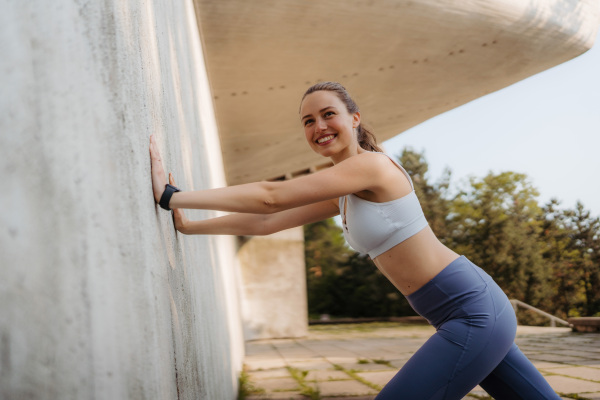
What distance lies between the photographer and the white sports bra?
5.81ft

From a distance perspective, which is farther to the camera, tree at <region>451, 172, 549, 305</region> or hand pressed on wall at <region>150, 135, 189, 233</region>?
tree at <region>451, 172, 549, 305</region>

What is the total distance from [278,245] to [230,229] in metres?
12.4

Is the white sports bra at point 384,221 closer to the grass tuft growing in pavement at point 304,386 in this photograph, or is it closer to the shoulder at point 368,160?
the shoulder at point 368,160

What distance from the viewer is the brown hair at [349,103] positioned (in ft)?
6.98

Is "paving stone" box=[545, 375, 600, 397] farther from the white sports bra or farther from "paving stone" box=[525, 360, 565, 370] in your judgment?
the white sports bra

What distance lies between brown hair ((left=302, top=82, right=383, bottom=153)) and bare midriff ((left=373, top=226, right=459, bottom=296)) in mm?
542

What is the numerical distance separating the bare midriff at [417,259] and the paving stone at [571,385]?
3166 millimetres

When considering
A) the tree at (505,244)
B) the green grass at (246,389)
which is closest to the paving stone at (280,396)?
the green grass at (246,389)

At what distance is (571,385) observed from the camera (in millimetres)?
4473

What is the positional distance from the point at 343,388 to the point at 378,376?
2.49ft

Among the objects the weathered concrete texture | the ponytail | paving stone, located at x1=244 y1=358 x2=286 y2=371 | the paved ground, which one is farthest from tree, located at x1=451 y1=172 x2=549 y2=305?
the ponytail

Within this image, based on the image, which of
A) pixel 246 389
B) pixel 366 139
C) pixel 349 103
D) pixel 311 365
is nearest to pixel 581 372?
pixel 311 365

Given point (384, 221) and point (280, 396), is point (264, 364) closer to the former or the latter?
point (280, 396)

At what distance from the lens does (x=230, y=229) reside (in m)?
2.05
